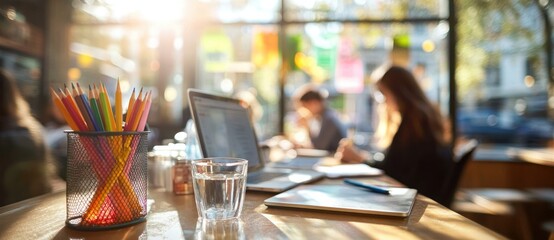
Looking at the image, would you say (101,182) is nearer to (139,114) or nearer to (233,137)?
(139,114)

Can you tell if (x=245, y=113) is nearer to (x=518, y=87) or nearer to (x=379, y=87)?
(x=379, y=87)

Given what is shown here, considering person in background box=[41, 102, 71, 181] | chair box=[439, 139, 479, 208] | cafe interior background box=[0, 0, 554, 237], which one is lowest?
chair box=[439, 139, 479, 208]

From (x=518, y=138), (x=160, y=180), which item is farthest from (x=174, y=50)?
(x=518, y=138)


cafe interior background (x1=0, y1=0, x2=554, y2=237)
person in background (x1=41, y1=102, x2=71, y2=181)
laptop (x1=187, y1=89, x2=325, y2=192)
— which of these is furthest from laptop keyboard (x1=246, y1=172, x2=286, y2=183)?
cafe interior background (x1=0, y1=0, x2=554, y2=237)

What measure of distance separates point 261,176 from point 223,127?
0.65 feet

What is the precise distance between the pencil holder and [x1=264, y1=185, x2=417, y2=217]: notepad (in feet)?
0.92

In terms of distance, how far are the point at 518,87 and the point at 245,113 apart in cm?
331

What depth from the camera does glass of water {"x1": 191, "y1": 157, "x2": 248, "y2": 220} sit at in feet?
2.38

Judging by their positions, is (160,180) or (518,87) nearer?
(160,180)

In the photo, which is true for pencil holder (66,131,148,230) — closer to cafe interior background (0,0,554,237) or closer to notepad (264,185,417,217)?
notepad (264,185,417,217)

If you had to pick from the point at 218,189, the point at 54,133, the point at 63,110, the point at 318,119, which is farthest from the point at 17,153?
the point at 318,119

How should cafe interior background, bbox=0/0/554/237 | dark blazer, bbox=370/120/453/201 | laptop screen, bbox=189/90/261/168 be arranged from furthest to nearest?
cafe interior background, bbox=0/0/554/237 → dark blazer, bbox=370/120/453/201 → laptop screen, bbox=189/90/261/168

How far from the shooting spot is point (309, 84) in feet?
13.7

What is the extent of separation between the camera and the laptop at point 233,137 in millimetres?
1097
